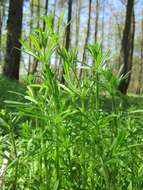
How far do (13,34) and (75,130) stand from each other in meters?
10.6

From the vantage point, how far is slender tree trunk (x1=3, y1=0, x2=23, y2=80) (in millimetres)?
11664

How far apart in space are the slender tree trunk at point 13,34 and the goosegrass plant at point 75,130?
10.4m

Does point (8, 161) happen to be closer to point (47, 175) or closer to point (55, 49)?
point (47, 175)

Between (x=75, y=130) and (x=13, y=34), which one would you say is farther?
(x=13, y=34)

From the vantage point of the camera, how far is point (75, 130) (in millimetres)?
1450

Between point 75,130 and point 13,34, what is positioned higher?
point 13,34

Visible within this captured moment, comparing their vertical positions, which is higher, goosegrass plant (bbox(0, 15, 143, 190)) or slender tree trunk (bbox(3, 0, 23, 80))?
slender tree trunk (bbox(3, 0, 23, 80))

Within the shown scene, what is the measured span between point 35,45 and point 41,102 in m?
0.21

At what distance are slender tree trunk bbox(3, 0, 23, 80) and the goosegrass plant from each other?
34.1 ft

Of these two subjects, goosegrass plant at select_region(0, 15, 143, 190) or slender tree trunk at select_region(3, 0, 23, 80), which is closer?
goosegrass plant at select_region(0, 15, 143, 190)

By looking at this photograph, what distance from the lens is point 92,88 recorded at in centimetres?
146

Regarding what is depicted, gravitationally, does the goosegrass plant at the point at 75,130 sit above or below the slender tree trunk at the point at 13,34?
below

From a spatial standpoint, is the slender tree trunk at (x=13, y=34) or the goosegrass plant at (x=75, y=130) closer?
the goosegrass plant at (x=75, y=130)

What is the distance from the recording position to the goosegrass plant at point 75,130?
4.28ft
